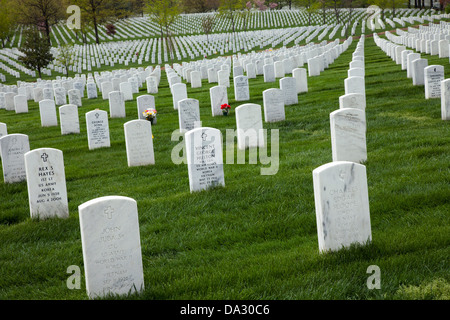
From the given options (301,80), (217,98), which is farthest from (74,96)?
(301,80)

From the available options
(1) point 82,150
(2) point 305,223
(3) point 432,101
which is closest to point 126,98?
(1) point 82,150

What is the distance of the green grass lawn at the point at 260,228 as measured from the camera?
5258 millimetres

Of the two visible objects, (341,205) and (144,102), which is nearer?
(341,205)

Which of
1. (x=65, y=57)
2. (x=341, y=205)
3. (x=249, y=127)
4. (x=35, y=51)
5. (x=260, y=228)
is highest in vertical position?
(x=35, y=51)

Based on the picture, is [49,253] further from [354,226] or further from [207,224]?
[354,226]

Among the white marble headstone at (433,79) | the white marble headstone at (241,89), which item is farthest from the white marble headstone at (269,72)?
the white marble headstone at (433,79)

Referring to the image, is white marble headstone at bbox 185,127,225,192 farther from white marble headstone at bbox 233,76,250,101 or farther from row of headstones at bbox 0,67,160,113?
row of headstones at bbox 0,67,160,113

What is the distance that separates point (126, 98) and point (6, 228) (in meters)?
15.8

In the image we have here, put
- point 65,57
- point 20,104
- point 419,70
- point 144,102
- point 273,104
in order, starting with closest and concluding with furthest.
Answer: point 273,104 < point 144,102 < point 419,70 < point 20,104 < point 65,57

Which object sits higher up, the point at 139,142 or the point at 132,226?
the point at 139,142

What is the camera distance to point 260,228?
6.86 metres

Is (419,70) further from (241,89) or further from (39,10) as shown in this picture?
(39,10)

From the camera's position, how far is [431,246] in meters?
5.76

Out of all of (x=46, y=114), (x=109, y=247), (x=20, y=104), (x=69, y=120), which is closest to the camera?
(x=109, y=247)
